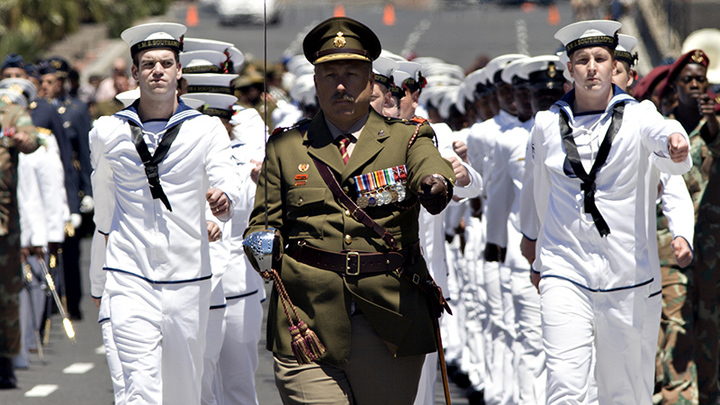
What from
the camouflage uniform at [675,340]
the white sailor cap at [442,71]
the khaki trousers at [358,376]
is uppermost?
the white sailor cap at [442,71]

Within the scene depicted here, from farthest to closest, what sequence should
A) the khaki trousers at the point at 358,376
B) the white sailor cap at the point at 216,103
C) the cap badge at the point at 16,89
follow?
1. the cap badge at the point at 16,89
2. the white sailor cap at the point at 216,103
3. the khaki trousers at the point at 358,376

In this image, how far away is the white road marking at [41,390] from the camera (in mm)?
10023

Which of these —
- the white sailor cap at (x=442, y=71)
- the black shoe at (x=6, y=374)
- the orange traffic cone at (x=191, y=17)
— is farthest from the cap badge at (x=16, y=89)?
Answer: the orange traffic cone at (x=191, y=17)

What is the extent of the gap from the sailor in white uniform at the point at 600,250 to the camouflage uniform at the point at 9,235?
518 centimetres

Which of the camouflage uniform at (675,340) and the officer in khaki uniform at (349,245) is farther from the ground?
the officer in khaki uniform at (349,245)

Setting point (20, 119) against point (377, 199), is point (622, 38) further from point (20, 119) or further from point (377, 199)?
point (20, 119)

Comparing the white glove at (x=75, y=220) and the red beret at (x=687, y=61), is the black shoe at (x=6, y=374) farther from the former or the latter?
the red beret at (x=687, y=61)

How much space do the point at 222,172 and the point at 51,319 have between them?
27.9ft

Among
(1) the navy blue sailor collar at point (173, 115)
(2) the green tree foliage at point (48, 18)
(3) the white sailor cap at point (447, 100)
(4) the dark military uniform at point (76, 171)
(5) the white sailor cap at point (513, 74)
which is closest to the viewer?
(1) the navy blue sailor collar at point (173, 115)

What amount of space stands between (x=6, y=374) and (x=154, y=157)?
448cm

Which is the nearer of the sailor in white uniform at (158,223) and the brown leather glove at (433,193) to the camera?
the brown leather glove at (433,193)

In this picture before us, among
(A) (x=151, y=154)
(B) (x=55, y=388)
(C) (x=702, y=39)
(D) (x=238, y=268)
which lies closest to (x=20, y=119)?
(B) (x=55, y=388)

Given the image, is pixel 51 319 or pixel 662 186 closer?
pixel 662 186

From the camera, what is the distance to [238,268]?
7.91 m
